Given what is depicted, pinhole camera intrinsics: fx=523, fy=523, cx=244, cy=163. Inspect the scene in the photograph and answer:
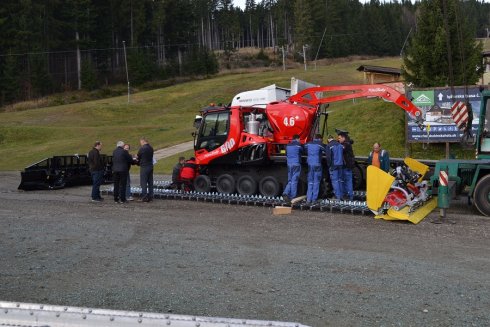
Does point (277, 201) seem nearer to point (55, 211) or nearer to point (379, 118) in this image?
point (55, 211)

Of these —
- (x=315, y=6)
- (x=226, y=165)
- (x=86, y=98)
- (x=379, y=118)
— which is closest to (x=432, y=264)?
(x=226, y=165)

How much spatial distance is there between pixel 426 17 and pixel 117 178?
17.5 meters

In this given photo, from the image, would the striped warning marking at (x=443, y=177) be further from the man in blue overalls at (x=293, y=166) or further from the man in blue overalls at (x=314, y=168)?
the man in blue overalls at (x=293, y=166)

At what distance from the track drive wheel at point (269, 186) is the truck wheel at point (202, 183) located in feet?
5.84

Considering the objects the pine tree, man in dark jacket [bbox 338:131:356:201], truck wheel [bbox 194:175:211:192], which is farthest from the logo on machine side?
the pine tree

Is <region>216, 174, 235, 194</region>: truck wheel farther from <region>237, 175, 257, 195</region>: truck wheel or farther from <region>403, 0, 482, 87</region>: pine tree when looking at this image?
<region>403, 0, 482, 87</region>: pine tree

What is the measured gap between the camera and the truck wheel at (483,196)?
12.0 m

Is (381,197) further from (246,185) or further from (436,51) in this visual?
(436,51)

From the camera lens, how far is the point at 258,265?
26.3 feet

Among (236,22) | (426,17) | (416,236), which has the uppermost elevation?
(236,22)

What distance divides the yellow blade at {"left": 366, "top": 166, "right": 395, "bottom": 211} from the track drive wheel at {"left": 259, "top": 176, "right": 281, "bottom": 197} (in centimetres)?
360

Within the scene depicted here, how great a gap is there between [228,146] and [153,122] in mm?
35013

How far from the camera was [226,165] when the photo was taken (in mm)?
15969

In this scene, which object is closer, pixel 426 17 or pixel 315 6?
pixel 426 17
